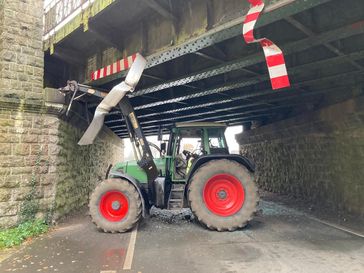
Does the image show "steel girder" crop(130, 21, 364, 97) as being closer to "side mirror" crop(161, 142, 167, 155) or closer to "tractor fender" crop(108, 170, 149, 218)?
"side mirror" crop(161, 142, 167, 155)

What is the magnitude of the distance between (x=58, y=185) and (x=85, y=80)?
2.98m

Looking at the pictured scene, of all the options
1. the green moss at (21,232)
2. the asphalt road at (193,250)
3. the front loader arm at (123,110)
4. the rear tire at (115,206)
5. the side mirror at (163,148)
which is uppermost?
the front loader arm at (123,110)

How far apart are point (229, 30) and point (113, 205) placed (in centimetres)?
439

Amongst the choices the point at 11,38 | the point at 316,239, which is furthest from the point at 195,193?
the point at 11,38

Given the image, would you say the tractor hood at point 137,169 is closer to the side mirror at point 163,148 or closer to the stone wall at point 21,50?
the side mirror at point 163,148

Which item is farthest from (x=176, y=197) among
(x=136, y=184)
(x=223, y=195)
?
(x=223, y=195)

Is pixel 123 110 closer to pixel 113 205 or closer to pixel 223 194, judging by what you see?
pixel 113 205

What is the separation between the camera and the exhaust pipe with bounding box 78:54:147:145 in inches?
255

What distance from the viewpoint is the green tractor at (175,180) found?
6688 mm

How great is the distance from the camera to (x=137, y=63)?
21.2 feet

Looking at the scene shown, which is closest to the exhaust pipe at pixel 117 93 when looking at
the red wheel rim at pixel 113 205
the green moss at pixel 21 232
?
the red wheel rim at pixel 113 205

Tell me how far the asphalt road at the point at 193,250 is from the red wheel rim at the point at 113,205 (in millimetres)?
443

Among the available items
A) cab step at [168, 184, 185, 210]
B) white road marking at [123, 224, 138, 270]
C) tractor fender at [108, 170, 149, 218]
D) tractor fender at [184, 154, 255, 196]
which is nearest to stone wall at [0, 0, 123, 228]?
tractor fender at [108, 170, 149, 218]

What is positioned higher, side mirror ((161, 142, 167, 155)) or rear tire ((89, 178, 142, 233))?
side mirror ((161, 142, 167, 155))
